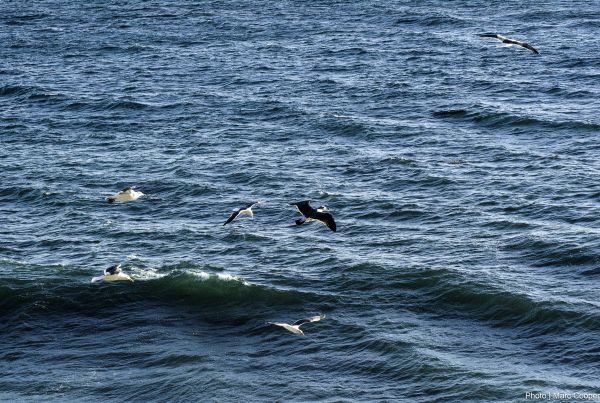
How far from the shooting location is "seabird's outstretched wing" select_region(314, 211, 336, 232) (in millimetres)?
34062

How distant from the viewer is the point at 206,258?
43.2 m

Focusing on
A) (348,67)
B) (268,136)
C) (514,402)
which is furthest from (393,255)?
(348,67)

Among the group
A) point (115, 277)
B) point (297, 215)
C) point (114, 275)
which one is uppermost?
point (114, 275)

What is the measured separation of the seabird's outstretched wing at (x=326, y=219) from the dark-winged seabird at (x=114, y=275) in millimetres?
6871

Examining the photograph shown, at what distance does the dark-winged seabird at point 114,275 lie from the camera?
121ft

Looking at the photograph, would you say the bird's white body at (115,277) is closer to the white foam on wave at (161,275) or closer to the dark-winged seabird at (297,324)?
the white foam on wave at (161,275)

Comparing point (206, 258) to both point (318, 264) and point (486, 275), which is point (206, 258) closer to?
point (318, 264)

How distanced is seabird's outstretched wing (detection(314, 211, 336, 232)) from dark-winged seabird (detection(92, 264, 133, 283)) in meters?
6.87

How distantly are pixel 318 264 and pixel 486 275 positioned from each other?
6.01 metres

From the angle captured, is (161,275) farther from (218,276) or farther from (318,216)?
(318,216)

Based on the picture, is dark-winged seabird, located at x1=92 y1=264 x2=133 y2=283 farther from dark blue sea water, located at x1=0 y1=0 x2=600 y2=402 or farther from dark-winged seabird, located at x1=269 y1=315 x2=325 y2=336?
dark-winged seabird, located at x1=269 y1=315 x2=325 y2=336

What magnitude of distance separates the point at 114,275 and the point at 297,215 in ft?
33.5

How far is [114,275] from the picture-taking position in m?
37.7

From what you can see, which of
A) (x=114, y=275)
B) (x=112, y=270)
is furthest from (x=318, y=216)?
(x=114, y=275)
